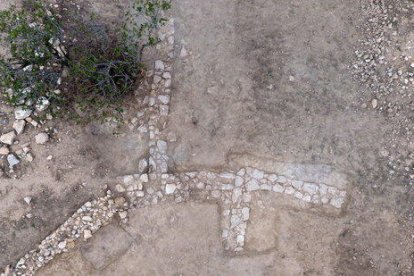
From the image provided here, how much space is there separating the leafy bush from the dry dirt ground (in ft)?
1.32

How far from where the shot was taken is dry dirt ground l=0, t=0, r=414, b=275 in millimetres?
7742

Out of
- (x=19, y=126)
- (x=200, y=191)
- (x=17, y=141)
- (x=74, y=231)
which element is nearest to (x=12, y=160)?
(x=17, y=141)

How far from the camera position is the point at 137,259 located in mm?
7766

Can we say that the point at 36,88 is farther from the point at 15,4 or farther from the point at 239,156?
Result: the point at 239,156

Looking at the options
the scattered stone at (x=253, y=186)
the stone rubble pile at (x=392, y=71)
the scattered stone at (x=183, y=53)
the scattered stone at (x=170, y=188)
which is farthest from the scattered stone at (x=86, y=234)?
the stone rubble pile at (x=392, y=71)

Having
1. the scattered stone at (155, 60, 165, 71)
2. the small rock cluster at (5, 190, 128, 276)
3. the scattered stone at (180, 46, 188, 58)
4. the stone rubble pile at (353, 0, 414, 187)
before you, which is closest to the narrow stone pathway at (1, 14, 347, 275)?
the small rock cluster at (5, 190, 128, 276)

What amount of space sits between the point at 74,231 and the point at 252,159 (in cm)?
328

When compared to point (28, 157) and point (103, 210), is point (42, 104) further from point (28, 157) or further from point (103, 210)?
point (103, 210)

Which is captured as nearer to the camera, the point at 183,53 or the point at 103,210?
the point at 103,210

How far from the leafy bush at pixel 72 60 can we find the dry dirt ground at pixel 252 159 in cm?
40

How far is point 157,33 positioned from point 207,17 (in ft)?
3.14

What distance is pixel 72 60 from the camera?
7914 millimetres

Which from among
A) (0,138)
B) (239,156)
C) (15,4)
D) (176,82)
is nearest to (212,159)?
(239,156)

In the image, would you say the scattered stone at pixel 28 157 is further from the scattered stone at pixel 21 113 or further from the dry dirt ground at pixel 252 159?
the scattered stone at pixel 21 113
